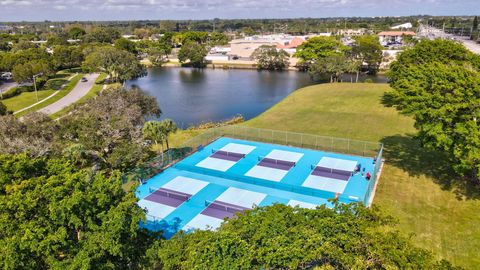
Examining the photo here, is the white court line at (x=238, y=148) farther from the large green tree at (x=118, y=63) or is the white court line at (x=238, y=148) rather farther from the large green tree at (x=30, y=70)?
the large green tree at (x=30, y=70)

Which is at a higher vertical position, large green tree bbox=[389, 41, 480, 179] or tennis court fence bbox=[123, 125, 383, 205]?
large green tree bbox=[389, 41, 480, 179]

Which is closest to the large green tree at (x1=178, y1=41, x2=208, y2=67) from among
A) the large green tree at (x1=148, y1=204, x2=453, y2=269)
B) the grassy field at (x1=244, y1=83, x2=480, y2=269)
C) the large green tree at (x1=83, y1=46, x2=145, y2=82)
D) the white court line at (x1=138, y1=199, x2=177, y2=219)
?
the large green tree at (x1=83, y1=46, x2=145, y2=82)

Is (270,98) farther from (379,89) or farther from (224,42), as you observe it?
(224,42)

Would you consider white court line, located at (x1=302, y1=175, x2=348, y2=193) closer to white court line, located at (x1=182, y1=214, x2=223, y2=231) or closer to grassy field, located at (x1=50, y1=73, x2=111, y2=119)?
white court line, located at (x1=182, y1=214, x2=223, y2=231)

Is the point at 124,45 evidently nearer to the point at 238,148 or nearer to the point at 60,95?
the point at 60,95

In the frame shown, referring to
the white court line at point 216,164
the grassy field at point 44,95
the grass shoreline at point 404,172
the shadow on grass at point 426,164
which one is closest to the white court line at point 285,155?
the white court line at point 216,164

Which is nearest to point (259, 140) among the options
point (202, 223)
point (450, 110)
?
point (202, 223)
